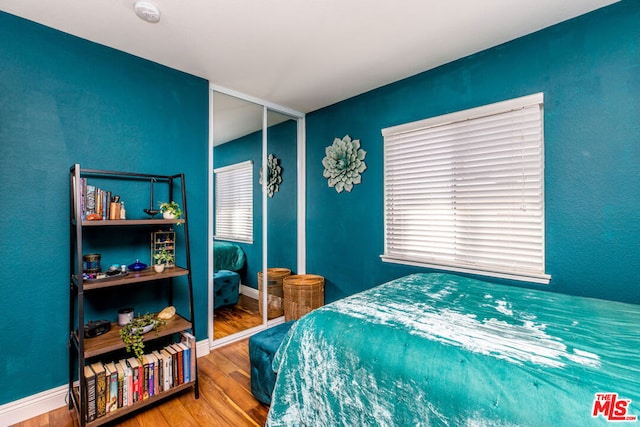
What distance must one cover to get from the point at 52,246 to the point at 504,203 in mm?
3077

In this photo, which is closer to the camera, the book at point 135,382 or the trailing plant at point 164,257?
the book at point 135,382

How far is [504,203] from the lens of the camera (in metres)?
2.15

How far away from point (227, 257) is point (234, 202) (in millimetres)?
556

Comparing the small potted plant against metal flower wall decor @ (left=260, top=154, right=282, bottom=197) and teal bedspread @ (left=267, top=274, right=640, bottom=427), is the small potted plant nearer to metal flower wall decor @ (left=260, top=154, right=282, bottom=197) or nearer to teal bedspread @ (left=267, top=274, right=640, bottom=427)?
teal bedspread @ (left=267, top=274, right=640, bottom=427)

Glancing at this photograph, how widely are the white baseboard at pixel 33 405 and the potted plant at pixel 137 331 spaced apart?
1.86 ft

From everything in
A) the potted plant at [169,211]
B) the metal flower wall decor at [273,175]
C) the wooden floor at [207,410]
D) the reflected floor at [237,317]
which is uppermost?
the metal flower wall decor at [273,175]

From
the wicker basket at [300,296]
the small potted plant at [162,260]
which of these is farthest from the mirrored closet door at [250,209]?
the small potted plant at [162,260]

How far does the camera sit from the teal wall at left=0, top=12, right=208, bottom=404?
1.80 m

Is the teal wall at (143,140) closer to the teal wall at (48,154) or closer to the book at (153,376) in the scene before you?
the teal wall at (48,154)

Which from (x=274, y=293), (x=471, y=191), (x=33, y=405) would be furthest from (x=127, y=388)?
(x=471, y=191)

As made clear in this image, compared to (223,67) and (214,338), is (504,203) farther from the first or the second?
(214,338)

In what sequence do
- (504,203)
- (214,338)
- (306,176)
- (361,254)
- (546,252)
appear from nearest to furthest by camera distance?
1. (546,252)
2. (504,203)
3. (214,338)
4. (361,254)
5. (306,176)

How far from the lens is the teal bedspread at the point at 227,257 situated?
2846mm

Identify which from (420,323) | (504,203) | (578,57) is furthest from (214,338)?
(578,57)
